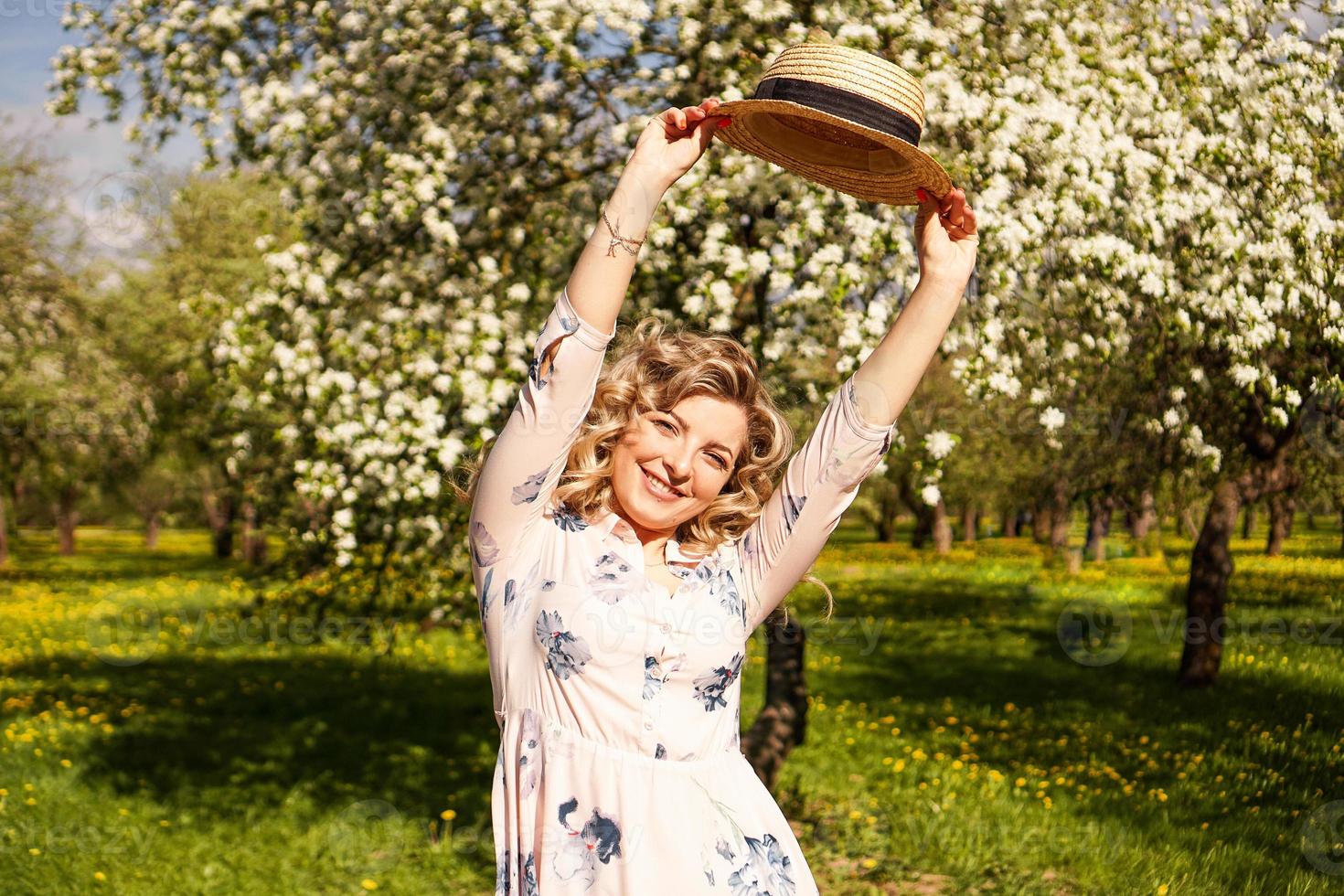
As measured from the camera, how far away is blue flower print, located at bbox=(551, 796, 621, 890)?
7.78 feet

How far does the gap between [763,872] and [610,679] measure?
20.5 inches

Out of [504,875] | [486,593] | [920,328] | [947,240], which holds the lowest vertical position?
[504,875]

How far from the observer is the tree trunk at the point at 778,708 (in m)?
8.14

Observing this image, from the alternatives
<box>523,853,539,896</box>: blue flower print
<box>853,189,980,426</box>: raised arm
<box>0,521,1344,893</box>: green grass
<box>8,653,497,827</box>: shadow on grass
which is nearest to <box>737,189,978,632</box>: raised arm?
<box>853,189,980,426</box>: raised arm

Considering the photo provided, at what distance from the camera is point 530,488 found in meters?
2.38

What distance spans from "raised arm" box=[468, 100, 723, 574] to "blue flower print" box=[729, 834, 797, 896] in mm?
898

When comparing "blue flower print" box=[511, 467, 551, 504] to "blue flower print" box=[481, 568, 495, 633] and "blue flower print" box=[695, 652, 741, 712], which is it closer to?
"blue flower print" box=[481, 568, 495, 633]

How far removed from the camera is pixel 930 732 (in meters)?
11.0

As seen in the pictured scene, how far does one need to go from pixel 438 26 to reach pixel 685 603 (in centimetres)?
485

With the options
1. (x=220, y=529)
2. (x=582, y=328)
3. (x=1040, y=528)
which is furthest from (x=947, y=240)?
(x=220, y=529)

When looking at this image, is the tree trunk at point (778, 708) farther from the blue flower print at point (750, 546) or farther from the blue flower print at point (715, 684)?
A: the blue flower print at point (715, 684)

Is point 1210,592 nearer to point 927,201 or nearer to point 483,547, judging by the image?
point 927,201

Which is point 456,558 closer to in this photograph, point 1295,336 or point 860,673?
point 1295,336

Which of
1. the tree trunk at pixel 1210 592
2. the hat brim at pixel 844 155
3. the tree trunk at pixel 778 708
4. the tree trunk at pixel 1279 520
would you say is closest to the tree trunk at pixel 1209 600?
the tree trunk at pixel 1210 592
